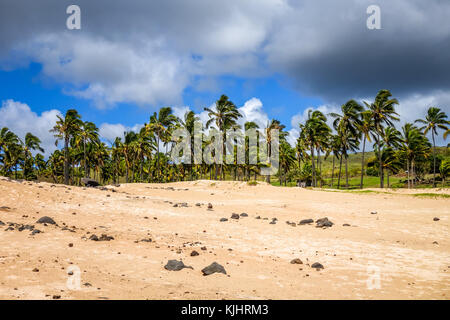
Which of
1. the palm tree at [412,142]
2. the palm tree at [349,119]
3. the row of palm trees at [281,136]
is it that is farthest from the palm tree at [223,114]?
the palm tree at [412,142]

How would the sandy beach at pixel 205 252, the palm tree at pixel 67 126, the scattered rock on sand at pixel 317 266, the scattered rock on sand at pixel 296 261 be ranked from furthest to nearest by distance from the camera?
the palm tree at pixel 67 126 < the scattered rock on sand at pixel 296 261 < the scattered rock on sand at pixel 317 266 < the sandy beach at pixel 205 252

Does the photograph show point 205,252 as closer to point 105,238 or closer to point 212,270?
point 212,270

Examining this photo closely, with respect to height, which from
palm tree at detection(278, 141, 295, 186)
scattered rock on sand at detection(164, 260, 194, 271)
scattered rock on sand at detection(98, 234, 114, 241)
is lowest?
scattered rock on sand at detection(164, 260, 194, 271)

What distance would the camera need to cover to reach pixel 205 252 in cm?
1079

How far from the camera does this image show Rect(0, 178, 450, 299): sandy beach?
7.05 metres

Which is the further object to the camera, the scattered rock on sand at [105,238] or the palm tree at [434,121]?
the palm tree at [434,121]

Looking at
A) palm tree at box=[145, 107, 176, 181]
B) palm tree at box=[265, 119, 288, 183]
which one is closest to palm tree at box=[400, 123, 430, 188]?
palm tree at box=[265, 119, 288, 183]

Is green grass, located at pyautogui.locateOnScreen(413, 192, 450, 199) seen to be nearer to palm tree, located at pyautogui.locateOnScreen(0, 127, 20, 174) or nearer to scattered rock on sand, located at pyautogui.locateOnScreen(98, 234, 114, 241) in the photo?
scattered rock on sand, located at pyautogui.locateOnScreen(98, 234, 114, 241)

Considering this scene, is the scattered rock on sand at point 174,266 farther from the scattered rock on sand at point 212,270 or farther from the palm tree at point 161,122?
the palm tree at point 161,122

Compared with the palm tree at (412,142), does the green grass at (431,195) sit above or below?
below

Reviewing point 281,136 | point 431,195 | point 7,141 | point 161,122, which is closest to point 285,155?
point 281,136

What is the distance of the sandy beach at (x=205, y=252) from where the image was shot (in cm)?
705

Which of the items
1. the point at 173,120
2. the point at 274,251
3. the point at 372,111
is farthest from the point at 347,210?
the point at 173,120
